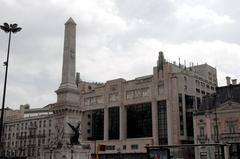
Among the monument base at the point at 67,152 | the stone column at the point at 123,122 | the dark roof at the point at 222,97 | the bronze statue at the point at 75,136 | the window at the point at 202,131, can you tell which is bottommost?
the monument base at the point at 67,152

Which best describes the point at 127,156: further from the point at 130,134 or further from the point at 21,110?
the point at 21,110

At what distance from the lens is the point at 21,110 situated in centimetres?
12550

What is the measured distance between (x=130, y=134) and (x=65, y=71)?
4465 cm

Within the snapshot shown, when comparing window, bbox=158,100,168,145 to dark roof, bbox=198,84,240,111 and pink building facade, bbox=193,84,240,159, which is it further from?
dark roof, bbox=198,84,240,111

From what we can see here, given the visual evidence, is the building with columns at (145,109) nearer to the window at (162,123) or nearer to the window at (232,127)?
the window at (162,123)

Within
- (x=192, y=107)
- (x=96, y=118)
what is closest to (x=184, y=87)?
(x=192, y=107)

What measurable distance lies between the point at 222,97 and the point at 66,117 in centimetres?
3679

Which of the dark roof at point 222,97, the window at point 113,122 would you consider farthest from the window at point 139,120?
the dark roof at point 222,97

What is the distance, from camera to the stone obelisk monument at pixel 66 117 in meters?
41.3

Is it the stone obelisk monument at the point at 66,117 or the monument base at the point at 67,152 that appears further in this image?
the stone obelisk monument at the point at 66,117

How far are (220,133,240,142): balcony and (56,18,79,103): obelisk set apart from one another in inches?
1216

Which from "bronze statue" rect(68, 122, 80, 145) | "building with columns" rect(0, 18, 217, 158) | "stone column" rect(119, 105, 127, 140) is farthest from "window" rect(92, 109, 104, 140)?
"bronze statue" rect(68, 122, 80, 145)

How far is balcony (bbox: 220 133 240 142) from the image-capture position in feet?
201

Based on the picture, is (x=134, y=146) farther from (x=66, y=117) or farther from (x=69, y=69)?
(x=66, y=117)
